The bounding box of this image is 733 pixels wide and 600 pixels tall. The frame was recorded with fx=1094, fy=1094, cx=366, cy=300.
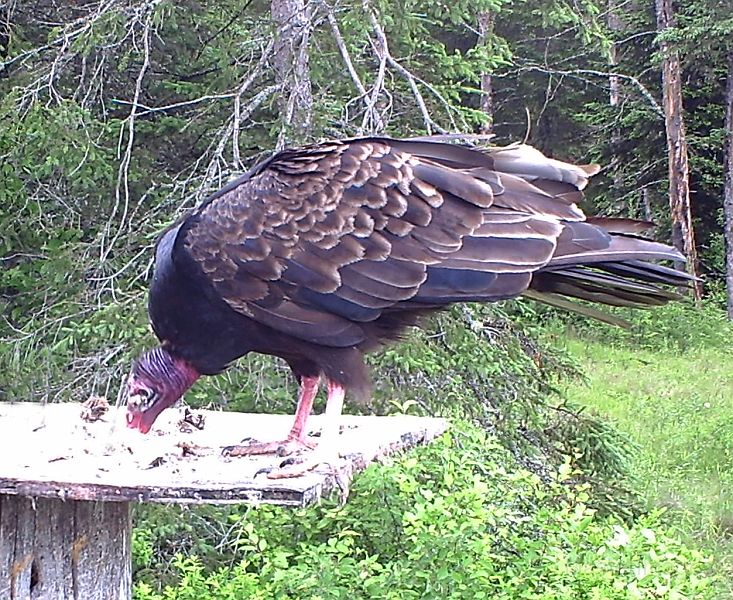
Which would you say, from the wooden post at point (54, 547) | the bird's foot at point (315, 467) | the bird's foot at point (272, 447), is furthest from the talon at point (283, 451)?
the wooden post at point (54, 547)

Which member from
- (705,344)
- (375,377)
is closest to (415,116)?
(375,377)

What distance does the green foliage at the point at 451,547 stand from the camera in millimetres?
3662

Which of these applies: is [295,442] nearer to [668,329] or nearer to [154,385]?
[154,385]

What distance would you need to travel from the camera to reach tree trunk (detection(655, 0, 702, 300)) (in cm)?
1484

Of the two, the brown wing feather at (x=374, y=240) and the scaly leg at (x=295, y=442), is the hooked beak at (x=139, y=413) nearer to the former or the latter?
the scaly leg at (x=295, y=442)

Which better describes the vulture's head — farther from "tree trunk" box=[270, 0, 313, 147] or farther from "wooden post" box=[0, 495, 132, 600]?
"tree trunk" box=[270, 0, 313, 147]

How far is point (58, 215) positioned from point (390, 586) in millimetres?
3054

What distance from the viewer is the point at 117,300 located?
4.84 metres

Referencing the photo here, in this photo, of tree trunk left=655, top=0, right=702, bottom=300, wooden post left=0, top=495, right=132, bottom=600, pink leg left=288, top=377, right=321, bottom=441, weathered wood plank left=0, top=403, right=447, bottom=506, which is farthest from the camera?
tree trunk left=655, top=0, right=702, bottom=300

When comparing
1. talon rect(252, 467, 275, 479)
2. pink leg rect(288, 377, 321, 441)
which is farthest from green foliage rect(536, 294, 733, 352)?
talon rect(252, 467, 275, 479)

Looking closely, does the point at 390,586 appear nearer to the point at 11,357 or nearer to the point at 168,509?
the point at 168,509

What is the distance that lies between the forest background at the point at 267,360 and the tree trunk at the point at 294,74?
11 millimetres

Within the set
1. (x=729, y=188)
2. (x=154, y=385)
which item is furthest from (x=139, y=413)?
(x=729, y=188)

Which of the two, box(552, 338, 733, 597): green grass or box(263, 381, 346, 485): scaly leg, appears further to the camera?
box(552, 338, 733, 597): green grass
